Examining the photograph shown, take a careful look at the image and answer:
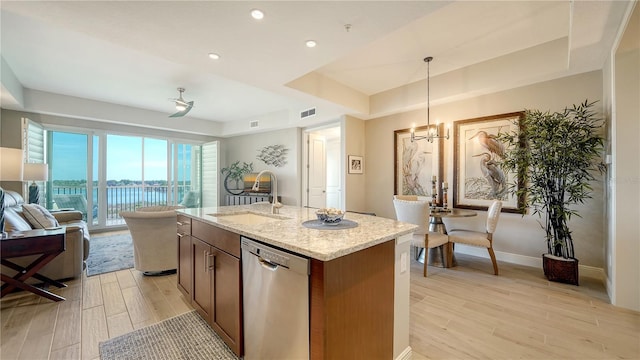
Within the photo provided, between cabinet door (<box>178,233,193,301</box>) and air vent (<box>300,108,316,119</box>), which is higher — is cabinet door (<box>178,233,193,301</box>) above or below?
below

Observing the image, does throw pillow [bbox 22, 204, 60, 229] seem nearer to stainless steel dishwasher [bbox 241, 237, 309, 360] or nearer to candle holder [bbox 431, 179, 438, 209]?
stainless steel dishwasher [bbox 241, 237, 309, 360]

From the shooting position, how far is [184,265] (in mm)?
2494

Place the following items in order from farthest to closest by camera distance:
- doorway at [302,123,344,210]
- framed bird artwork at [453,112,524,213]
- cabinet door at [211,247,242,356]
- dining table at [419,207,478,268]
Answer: doorway at [302,123,344,210]
framed bird artwork at [453,112,524,213]
dining table at [419,207,478,268]
cabinet door at [211,247,242,356]

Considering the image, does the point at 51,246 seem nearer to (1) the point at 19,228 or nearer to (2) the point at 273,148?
(1) the point at 19,228

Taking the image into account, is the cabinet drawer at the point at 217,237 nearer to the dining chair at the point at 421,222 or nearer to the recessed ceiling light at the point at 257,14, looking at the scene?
the recessed ceiling light at the point at 257,14

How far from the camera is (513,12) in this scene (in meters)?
2.47

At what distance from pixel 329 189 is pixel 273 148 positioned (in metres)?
1.97

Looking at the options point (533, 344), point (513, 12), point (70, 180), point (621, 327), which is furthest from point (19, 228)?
point (621, 327)

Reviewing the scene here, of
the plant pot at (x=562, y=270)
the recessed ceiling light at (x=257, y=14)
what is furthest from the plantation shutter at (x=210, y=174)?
the plant pot at (x=562, y=270)

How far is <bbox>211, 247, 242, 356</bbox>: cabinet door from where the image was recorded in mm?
1683

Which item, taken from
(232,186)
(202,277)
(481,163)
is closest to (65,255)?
(202,277)

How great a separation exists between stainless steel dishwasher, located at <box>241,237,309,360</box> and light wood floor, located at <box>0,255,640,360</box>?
105cm

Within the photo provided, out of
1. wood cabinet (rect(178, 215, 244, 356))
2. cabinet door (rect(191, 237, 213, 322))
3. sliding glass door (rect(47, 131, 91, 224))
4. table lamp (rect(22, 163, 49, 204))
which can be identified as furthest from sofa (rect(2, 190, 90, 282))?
sliding glass door (rect(47, 131, 91, 224))

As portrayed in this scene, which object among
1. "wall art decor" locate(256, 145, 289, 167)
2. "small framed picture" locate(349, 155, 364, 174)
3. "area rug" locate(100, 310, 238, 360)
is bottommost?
"area rug" locate(100, 310, 238, 360)
